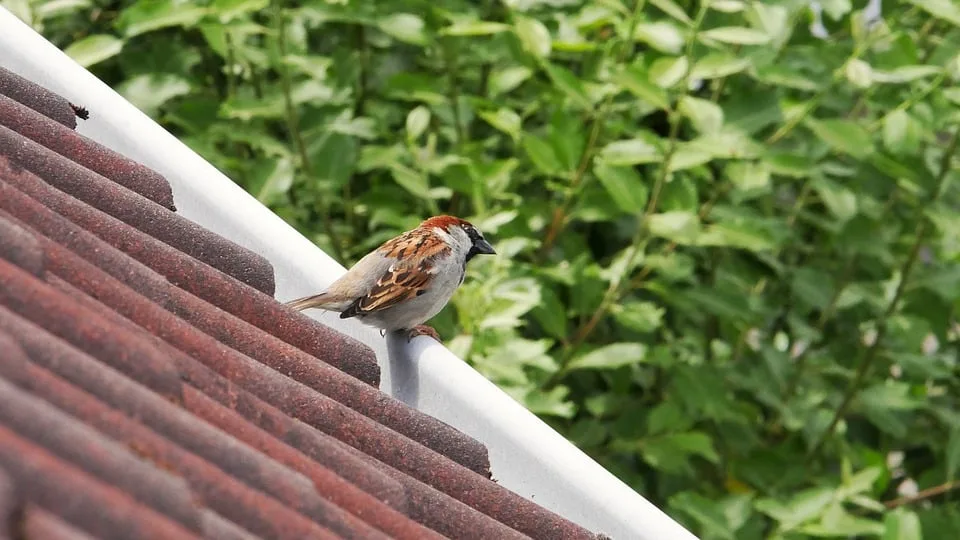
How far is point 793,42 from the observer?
17.5ft

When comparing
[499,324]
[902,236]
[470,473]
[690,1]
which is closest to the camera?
[470,473]

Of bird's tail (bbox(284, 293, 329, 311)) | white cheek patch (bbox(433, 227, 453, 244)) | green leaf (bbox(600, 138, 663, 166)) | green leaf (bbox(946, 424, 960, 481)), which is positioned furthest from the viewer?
green leaf (bbox(946, 424, 960, 481))

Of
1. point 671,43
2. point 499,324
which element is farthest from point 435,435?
point 671,43

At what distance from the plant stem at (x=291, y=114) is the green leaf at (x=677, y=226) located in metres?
1.11

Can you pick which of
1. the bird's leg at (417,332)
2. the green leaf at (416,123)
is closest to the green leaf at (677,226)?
the green leaf at (416,123)

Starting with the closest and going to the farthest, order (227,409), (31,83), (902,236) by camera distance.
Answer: (227,409)
(31,83)
(902,236)

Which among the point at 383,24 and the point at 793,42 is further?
the point at 793,42

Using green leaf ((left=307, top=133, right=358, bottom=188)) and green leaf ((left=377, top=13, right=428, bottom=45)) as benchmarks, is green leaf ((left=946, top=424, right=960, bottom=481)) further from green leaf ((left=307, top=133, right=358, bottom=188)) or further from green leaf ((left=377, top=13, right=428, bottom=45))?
green leaf ((left=377, top=13, right=428, bottom=45))

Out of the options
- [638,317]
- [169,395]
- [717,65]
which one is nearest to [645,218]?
[638,317]

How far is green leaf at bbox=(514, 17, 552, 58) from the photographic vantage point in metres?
4.55

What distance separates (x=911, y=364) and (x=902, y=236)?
544 millimetres

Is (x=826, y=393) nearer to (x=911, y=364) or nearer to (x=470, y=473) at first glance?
(x=911, y=364)

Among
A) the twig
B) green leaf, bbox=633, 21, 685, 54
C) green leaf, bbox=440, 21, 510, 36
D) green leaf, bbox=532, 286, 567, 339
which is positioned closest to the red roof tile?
green leaf, bbox=440, 21, 510, 36

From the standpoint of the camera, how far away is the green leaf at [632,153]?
4500 mm
